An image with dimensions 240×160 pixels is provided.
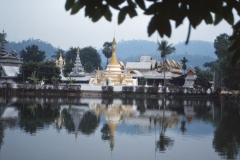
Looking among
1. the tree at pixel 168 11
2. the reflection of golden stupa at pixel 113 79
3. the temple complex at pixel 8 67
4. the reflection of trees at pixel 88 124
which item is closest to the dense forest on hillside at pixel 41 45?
the temple complex at pixel 8 67

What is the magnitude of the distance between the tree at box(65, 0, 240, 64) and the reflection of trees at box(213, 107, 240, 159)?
260 inches

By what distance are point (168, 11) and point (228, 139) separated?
926cm

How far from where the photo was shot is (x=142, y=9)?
188 centimetres

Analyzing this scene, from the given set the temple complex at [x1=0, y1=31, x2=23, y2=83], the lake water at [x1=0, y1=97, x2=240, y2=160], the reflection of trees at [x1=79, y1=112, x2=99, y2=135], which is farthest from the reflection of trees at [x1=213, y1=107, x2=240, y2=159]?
the temple complex at [x1=0, y1=31, x2=23, y2=83]

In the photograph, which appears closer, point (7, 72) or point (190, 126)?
point (190, 126)

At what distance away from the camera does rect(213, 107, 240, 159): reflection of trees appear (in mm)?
8578

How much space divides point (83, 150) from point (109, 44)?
59.4 metres

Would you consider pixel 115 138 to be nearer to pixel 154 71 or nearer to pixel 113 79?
pixel 113 79

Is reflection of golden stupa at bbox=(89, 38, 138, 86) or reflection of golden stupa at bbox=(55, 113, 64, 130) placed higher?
reflection of golden stupa at bbox=(89, 38, 138, 86)

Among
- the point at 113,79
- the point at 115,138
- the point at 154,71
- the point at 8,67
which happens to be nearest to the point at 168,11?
the point at 115,138

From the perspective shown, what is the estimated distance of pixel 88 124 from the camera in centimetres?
1332

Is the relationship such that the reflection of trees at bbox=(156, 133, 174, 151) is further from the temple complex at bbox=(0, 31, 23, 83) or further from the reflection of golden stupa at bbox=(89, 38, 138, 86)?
the temple complex at bbox=(0, 31, 23, 83)

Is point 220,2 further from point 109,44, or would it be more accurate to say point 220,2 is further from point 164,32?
point 109,44

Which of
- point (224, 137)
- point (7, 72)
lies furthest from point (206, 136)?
point (7, 72)
